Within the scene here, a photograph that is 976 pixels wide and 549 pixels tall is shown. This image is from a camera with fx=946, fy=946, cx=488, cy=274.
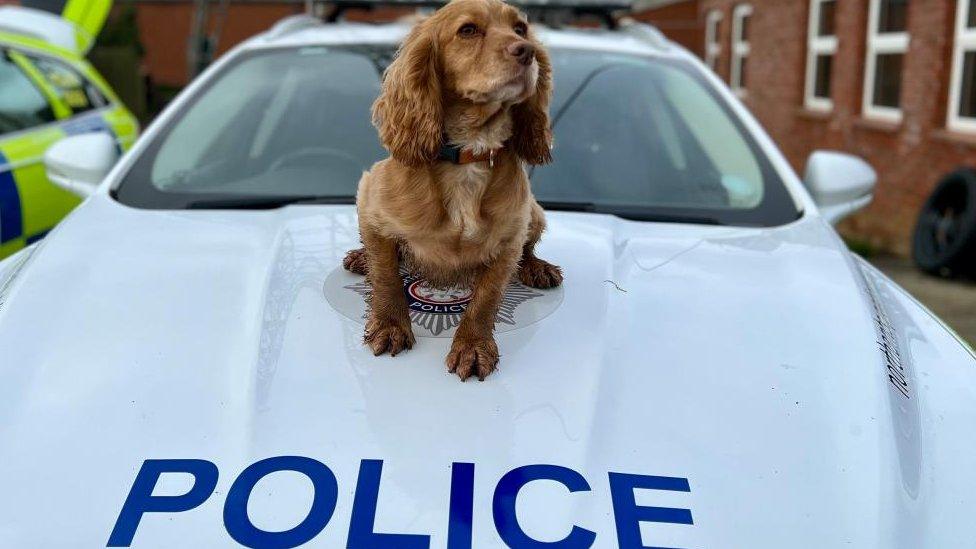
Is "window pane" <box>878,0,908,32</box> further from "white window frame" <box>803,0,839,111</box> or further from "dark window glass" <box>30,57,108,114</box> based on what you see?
"dark window glass" <box>30,57,108,114</box>

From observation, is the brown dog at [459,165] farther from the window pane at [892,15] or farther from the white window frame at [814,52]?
the white window frame at [814,52]

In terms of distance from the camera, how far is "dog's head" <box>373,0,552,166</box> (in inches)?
58.8

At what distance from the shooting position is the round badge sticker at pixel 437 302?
6.10 ft

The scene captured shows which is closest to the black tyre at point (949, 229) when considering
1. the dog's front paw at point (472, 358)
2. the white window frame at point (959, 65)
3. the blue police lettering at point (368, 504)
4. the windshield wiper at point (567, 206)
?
the white window frame at point (959, 65)

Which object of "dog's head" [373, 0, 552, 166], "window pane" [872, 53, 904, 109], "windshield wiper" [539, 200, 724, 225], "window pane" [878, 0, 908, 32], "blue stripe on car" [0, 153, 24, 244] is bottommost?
"window pane" [872, 53, 904, 109]

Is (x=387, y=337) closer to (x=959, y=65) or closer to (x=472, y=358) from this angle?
(x=472, y=358)

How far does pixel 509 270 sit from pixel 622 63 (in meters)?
1.40

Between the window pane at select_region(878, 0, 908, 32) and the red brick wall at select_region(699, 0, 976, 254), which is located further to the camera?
the window pane at select_region(878, 0, 908, 32)

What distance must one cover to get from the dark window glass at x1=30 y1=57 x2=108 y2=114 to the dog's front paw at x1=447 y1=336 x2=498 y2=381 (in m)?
3.90

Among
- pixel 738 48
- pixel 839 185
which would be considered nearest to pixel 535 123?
pixel 839 185

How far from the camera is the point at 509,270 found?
5.65 feet

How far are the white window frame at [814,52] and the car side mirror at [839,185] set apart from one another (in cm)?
882

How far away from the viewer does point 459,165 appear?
164 cm

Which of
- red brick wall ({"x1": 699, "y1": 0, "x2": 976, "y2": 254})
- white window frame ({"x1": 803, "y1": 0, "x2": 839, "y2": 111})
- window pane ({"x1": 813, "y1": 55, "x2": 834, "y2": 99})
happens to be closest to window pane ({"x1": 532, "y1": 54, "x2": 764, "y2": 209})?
red brick wall ({"x1": 699, "y1": 0, "x2": 976, "y2": 254})
